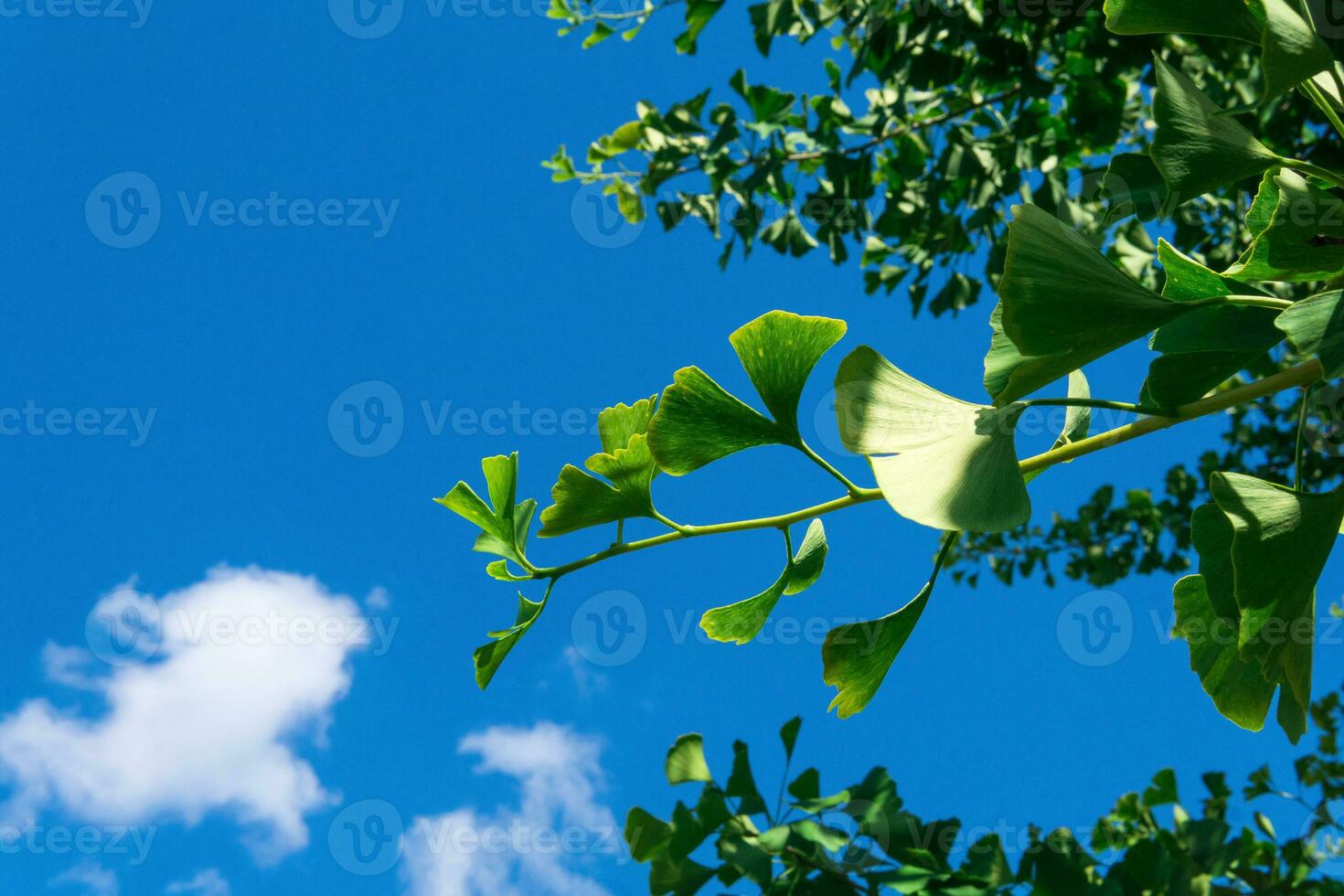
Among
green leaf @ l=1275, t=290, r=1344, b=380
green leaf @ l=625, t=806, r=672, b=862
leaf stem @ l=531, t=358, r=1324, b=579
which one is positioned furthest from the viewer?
green leaf @ l=625, t=806, r=672, b=862

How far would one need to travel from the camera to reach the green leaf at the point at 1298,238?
702 millimetres

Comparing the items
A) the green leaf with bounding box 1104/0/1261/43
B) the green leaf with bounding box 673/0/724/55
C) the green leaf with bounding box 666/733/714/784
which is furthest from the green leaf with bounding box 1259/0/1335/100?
the green leaf with bounding box 673/0/724/55

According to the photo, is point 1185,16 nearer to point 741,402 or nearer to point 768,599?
point 741,402

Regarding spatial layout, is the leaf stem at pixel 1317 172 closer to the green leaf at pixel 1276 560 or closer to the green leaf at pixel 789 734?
the green leaf at pixel 1276 560

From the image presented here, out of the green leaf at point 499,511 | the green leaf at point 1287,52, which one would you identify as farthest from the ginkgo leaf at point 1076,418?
the green leaf at point 499,511

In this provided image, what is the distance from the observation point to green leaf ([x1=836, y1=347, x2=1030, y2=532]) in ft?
2.25

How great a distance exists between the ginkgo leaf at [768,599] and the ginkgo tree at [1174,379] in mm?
74

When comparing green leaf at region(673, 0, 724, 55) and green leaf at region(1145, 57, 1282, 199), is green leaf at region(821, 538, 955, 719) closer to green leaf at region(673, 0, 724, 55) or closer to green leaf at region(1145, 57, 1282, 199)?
green leaf at region(1145, 57, 1282, 199)

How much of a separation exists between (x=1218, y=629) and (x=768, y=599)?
39cm

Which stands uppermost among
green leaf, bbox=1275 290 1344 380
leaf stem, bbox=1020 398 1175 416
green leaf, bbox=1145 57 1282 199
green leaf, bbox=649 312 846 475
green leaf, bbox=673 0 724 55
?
green leaf, bbox=673 0 724 55

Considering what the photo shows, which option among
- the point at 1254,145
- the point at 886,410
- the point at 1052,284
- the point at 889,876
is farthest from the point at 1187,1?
the point at 889,876

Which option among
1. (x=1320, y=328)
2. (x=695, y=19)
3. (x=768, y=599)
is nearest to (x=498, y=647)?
(x=768, y=599)

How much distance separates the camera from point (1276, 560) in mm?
686

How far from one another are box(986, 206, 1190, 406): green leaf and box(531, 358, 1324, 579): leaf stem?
68 millimetres
